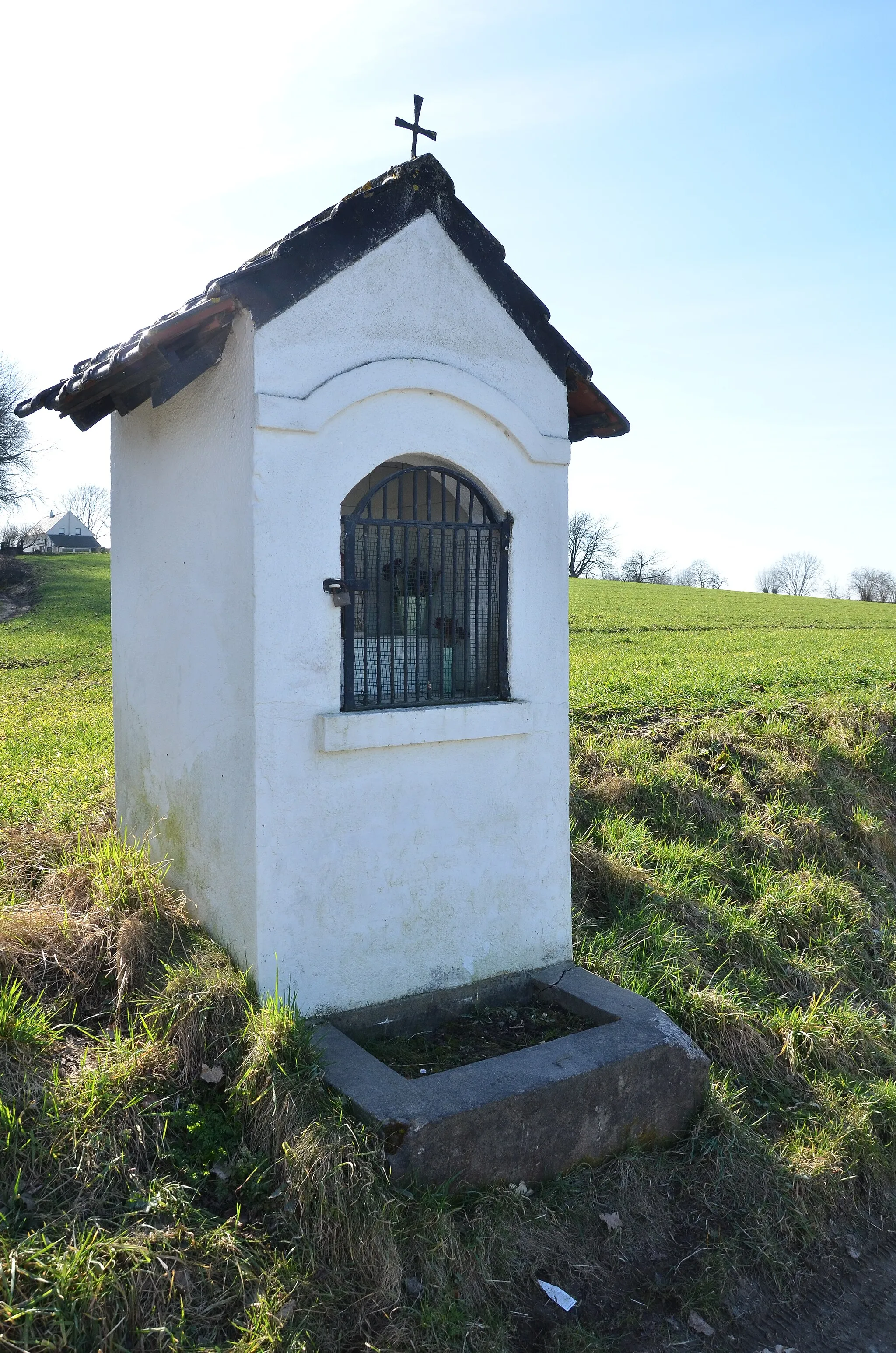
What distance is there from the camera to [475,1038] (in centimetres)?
478

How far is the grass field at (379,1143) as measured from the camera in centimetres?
339

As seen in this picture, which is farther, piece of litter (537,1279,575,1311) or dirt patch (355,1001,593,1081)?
dirt patch (355,1001,593,1081)

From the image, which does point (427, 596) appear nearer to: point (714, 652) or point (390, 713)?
point (390, 713)

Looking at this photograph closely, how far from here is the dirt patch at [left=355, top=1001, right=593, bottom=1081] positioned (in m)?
4.52

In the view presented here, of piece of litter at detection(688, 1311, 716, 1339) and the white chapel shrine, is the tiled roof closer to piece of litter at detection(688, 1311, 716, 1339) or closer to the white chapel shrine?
the white chapel shrine

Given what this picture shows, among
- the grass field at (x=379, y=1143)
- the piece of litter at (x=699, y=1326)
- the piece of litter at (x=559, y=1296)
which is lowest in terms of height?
the piece of litter at (x=699, y=1326)

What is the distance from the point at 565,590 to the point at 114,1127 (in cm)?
331

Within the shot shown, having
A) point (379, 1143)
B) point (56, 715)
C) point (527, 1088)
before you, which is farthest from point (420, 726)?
point (56, 715)

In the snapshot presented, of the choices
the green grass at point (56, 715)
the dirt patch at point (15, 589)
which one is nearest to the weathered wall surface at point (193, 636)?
the green grass at point (56, 715)

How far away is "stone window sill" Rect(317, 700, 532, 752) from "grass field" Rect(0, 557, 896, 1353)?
1177 mm

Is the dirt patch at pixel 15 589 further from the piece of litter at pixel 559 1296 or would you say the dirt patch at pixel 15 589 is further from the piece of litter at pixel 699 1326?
the piece of litter at pixel 699 1326

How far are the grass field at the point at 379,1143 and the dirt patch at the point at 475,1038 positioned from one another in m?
0.59

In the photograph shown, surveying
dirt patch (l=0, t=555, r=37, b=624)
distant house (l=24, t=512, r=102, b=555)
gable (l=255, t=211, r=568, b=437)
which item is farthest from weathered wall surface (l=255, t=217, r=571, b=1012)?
distant house (l=24, t=512, r=102, b=555)

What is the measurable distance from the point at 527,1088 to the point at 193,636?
2.59 meters
